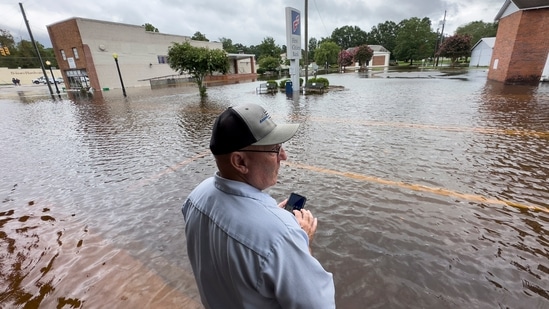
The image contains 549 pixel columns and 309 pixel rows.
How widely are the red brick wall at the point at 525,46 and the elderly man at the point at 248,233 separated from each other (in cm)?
2499

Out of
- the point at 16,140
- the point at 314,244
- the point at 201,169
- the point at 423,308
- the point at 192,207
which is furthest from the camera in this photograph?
the point at 16,140

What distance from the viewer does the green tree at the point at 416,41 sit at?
5922 cm

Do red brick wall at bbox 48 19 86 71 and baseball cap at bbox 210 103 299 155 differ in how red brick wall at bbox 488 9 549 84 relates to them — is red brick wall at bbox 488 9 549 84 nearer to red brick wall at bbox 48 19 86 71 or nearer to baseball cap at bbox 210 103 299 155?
baseball cap at bbox 210 103 299 155

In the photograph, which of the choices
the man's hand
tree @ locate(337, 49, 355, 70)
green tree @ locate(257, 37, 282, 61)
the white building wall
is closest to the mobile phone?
the man's hand

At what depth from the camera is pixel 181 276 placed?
2.86 meters

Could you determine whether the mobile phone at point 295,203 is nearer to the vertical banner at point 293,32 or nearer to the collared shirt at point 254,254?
the collared shirt at point 254,254

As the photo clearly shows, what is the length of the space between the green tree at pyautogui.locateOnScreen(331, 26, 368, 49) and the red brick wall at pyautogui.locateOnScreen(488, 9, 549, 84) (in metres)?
89.0

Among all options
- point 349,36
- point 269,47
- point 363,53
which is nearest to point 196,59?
point 269,47

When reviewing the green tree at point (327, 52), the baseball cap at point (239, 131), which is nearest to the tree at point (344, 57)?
the green tree at point (327, 52)

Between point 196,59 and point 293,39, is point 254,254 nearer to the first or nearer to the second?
point 293,39

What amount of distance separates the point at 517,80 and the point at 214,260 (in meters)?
25.5

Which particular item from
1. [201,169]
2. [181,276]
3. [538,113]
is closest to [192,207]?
[181,276]

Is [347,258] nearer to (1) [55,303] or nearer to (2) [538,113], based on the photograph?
(1) [55,303]

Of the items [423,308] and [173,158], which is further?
[173,158]
